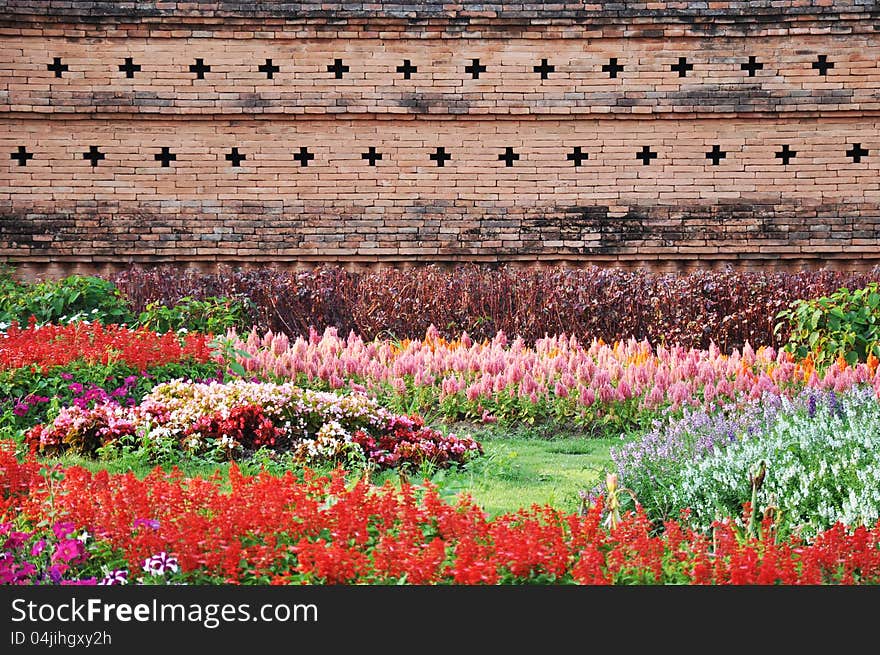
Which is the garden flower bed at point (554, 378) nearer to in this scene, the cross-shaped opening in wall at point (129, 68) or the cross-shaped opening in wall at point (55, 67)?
the cross-shaped opening in wall at point (129, 68)

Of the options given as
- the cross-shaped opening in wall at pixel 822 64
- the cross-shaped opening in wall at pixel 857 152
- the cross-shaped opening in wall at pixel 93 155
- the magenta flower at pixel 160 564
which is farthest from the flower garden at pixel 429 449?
the cross-shaped opening in wall at pixel 822 64

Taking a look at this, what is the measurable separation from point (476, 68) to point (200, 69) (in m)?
4.08

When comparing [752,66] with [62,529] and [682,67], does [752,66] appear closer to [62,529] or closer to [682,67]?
[682,67]

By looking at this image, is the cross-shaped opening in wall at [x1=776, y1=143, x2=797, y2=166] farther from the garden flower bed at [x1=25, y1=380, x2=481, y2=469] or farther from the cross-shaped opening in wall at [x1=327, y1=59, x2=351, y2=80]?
the garden flower bed at [x1=25, y1=380, x2=481, y2=469]

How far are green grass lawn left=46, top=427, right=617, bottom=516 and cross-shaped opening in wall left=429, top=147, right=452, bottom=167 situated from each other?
956 cm

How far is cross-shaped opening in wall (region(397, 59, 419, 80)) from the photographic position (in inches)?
628

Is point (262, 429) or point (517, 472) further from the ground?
point (262, 429)

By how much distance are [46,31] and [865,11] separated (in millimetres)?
11956

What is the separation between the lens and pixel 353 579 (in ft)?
11.4

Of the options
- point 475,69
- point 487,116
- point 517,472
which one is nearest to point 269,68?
point 475,69

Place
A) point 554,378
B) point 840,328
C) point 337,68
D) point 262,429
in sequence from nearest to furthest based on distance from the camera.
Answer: point 262,429 → point 554,378 → point 840,328 → point 337,68

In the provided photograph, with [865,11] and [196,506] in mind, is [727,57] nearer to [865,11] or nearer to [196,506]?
[865,11]

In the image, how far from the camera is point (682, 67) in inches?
629

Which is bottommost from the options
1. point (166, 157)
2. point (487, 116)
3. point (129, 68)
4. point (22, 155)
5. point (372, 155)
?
point (372, 155)
